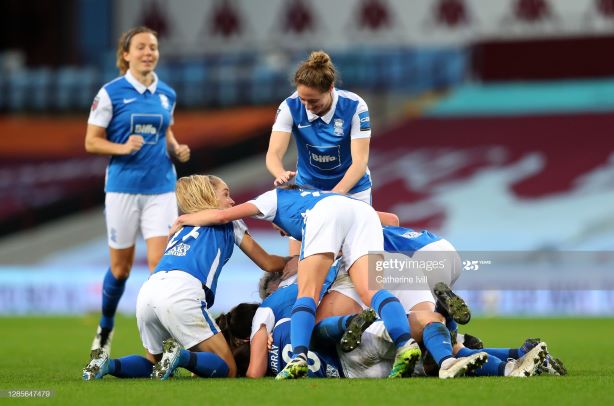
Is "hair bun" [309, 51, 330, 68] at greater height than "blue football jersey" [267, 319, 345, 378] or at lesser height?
greater

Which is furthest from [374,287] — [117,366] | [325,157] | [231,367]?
[325,157]

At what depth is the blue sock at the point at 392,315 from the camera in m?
5.82

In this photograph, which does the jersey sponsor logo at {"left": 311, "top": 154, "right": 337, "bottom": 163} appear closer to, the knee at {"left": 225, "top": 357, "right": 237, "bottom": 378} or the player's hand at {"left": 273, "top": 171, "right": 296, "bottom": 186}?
the player's hand at {"left": 273, "top": 171, "right": 296, "bottom": 186}

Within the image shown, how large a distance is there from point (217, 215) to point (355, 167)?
1143mm

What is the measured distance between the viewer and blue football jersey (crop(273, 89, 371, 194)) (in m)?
7.31

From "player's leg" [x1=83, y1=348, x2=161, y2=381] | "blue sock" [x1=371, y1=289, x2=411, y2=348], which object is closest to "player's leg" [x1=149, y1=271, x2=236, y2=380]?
"player's leg" [x1=83, y1=348, x2=161, y2=381]

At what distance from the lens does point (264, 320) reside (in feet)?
20.9

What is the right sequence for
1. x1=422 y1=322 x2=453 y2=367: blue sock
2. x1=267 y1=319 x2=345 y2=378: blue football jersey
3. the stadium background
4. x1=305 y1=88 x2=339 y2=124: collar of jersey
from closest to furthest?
x1=422 y1=322 x2=453 y2=367: blue sock, x1=267 y1=319 x2=345 y2=378: blue football jersey, x1=305 y1=88 x2=339 y2=124: collar of jersey, the stadium background

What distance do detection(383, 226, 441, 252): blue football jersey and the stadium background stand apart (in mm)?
9190

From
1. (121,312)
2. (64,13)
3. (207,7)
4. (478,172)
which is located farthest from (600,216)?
(64,13)

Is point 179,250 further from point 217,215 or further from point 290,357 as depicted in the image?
point 290,357

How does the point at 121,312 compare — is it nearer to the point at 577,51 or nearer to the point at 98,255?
the point at 98,255

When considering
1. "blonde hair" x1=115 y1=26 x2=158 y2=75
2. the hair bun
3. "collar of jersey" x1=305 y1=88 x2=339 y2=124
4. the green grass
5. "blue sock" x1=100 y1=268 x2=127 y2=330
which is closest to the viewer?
the green grass

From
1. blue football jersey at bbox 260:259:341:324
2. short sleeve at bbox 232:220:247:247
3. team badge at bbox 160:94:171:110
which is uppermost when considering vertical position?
team badge at bbox 160:94:171:110
